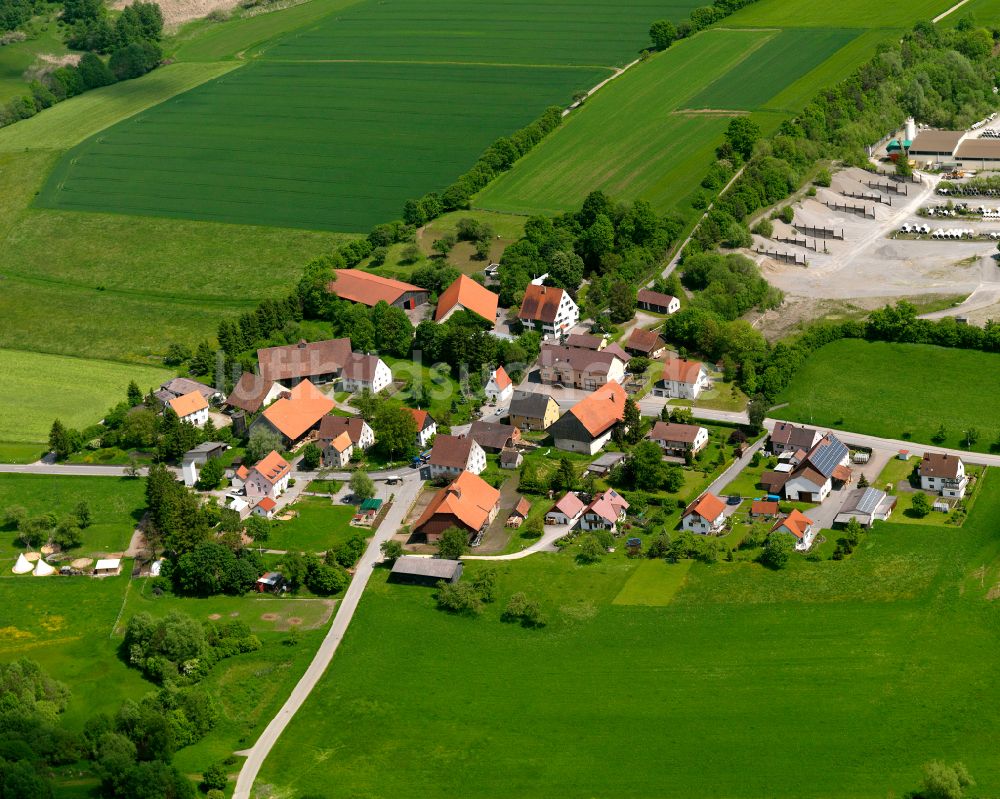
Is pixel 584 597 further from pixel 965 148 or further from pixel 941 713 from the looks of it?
pixel 965 148

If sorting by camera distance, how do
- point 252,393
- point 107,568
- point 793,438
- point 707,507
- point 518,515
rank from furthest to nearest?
point 252,393 < point 793,438 < point 518,515 < point 107,568 < point 707,507

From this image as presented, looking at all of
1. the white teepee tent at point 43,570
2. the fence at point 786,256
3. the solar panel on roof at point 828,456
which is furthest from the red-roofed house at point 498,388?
the white teepee tent at point 43,570

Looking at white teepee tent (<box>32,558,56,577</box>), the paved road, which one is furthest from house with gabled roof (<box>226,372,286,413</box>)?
white teepee tent (<box>32,558,56,577</box>)

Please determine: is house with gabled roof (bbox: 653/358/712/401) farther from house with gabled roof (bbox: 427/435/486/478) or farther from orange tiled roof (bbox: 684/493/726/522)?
orange tiled roof (bbox: 684/493/726/522)

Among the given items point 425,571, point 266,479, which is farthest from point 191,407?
point 425,571

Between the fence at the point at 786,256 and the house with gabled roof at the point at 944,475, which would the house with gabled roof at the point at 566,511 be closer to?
the house with gabled roof at the point at 944,475

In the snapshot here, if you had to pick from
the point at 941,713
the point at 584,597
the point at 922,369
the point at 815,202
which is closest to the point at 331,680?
the point at 584,597

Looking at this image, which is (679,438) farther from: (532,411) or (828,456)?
(532,411)
